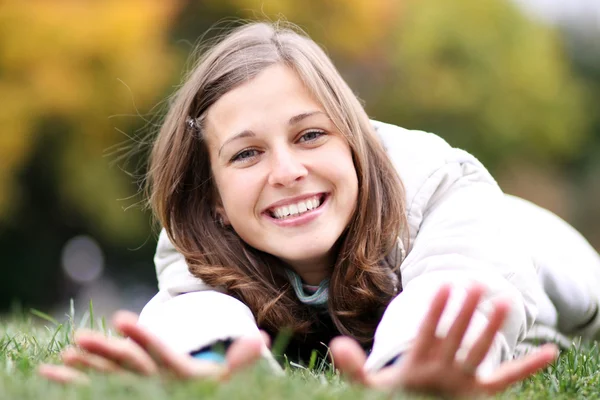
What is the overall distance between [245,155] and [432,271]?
0.74 metres

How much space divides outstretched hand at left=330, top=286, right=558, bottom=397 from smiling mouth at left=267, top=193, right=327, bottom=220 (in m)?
1.03

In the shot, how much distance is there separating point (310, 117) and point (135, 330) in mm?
1179

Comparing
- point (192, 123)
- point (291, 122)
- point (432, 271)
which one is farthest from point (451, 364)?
point (192, 123)

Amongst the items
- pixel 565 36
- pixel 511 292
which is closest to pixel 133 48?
pixel 511 292

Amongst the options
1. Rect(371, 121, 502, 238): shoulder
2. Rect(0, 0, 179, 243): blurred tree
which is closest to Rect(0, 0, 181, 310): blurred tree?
Rect(0, 0, 179, 243): blurred tree

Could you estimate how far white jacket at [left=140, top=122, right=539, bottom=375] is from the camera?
2312mm

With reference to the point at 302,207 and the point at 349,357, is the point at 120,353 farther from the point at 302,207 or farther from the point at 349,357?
the point at 302,207

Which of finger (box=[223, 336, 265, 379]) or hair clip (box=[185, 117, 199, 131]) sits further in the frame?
hair clip (box=[185, 117, 199, 131])

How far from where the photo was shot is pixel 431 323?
1.80 m

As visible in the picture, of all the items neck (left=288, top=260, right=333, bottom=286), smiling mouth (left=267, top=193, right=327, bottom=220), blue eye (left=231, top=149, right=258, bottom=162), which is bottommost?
neck (left=288, top=260, right=333, bottom=286)

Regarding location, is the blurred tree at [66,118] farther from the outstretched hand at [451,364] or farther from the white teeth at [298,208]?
the outstretched hand at [451,364]

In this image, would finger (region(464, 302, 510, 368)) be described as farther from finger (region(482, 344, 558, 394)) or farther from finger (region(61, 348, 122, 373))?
finger (region(61, 348, 122, 373))

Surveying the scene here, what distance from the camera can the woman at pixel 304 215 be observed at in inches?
101

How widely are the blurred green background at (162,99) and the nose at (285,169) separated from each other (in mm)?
6578
